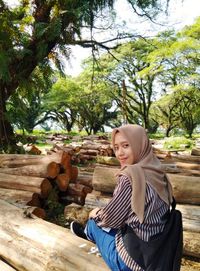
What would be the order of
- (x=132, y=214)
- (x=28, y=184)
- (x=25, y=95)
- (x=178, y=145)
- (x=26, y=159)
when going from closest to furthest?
(x=132, y=214), (x=28, y=184), (x=26, y=159), (x=25, y=95), (x=178, y=145)

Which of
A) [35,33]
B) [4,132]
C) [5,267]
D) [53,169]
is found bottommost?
[5,267]

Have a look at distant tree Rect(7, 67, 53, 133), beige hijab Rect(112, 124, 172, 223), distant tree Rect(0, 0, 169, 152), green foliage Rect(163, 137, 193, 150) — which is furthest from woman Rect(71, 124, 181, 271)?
green foliage Rect(163, 137, 193, 150)

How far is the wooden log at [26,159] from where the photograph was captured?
18.6 ft

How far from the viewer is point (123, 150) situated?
93.4 inches

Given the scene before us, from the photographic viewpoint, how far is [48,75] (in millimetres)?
11812

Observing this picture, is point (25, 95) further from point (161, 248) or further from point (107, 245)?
point (161, 248)

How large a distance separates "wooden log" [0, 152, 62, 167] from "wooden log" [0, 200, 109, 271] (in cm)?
190

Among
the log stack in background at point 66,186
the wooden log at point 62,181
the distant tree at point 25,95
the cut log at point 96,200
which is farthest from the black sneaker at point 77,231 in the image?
the distant tree at point 25,95

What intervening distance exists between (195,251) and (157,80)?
28.2m

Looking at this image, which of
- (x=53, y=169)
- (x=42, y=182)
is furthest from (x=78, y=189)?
(x=42, y=182)

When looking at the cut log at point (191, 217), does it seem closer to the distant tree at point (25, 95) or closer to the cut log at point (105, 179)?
the cut log at point (105, 179)

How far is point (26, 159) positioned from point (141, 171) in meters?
4.26

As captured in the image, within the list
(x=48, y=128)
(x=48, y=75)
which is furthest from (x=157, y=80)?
(x=48, y=128)

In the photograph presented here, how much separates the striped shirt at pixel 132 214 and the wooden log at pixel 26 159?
3273 millimetres
